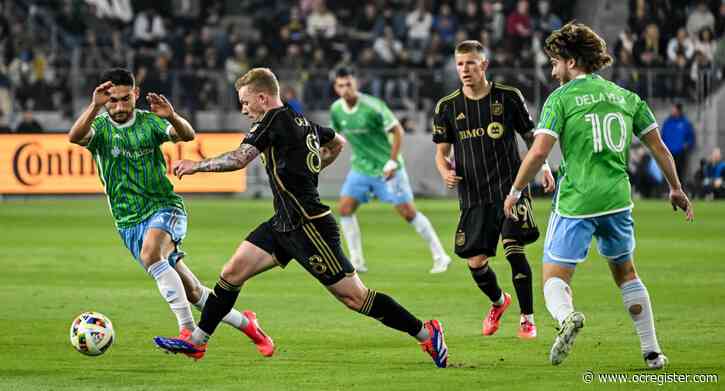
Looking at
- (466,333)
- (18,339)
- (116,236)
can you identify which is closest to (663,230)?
(116,236)

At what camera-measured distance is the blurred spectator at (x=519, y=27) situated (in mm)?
33000

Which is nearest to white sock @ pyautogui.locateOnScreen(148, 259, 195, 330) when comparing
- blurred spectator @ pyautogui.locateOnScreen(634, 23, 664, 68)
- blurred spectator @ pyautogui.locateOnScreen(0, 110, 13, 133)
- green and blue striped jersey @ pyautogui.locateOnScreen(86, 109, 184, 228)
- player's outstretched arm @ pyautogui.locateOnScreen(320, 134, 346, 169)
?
green and blue striped jersey @ pyautogui.locateOnScreen(86, 109, 184, 228)

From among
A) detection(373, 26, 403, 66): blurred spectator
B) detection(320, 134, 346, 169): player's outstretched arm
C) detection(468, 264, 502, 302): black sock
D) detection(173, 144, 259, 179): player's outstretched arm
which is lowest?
detection(373, 26, 403, 66): blurred spectator

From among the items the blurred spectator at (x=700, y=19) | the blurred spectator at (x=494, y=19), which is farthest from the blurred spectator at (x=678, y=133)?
the blurred spectator at (x=494, y=19)

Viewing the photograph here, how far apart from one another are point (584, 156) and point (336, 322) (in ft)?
13.2

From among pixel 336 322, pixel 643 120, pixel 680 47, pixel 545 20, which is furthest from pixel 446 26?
pixel 643 120

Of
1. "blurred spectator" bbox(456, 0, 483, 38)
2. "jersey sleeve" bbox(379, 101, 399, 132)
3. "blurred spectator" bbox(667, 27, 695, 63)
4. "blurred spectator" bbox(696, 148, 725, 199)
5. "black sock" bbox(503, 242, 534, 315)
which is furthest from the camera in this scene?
"blurred spectator" bbox(456, 0, 483, 38)

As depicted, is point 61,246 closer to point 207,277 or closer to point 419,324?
point 207,277

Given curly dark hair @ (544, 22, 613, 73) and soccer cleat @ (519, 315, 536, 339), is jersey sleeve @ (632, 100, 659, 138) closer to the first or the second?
curly dark hair @ (544, 22, 613, 73)

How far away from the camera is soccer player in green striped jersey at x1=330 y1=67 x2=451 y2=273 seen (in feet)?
55.6

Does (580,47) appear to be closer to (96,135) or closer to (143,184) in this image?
(143,184)

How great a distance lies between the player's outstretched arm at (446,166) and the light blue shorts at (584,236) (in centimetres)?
267

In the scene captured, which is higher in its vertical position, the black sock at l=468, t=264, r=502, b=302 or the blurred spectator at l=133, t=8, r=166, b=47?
the black sock at l=468, t=264, r=502, b=302

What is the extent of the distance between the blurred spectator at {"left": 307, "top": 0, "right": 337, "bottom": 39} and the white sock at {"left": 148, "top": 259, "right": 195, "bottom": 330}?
24.1m
